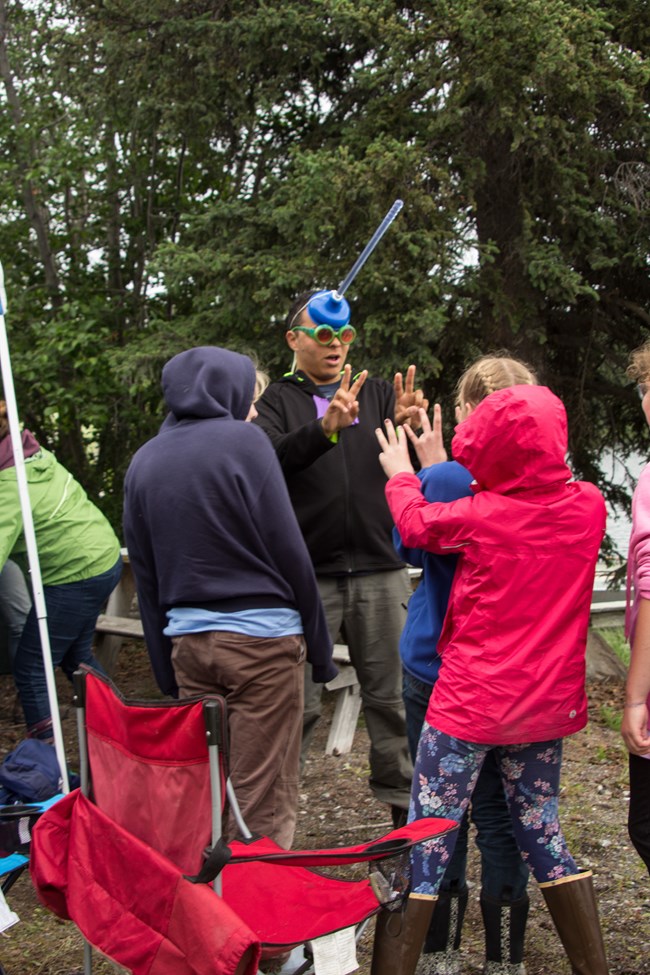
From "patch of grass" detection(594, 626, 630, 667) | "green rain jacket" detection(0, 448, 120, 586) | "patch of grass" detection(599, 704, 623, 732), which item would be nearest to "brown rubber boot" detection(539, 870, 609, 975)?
"green rain jacket" detection(0, 448, 120, 586)

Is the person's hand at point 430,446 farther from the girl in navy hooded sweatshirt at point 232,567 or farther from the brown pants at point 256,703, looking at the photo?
the brown pants at point 256,703

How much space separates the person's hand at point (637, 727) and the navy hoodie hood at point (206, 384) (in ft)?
4.45

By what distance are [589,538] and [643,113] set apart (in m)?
4.51

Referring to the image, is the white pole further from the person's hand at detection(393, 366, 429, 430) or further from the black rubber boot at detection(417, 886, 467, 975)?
the black rubber boot at detection(417, 886, 467, 975)

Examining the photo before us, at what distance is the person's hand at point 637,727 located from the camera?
98.7 inches

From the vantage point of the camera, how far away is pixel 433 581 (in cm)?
288

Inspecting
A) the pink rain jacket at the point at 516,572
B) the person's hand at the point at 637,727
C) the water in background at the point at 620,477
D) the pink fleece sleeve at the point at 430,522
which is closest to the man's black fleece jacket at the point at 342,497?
the pink fleece sleeve at the point at 430,522

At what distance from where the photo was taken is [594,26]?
555cm

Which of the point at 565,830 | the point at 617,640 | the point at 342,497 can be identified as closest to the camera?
the point at 342,497

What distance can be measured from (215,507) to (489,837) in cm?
122

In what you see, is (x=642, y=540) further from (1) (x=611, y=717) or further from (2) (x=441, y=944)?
(1) (x=611, y=717)

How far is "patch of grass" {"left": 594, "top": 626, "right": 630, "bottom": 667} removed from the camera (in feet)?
21.5

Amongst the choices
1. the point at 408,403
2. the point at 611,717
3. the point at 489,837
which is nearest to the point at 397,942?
the point at 489,837

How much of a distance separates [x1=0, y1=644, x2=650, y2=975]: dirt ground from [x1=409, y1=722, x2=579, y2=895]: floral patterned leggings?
577 millimetres
